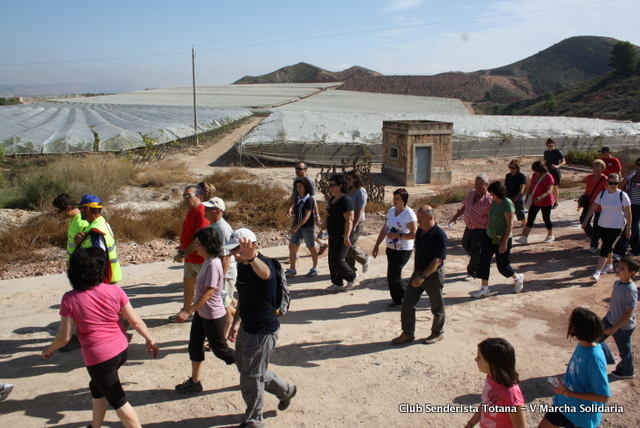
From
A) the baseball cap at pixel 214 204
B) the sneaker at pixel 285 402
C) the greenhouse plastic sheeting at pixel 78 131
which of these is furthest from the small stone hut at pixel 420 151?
the sneaker at pixel 285 402

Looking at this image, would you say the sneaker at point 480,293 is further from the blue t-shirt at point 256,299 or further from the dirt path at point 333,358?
the blue t-shirt at point 256,299

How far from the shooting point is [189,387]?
4.25 metres

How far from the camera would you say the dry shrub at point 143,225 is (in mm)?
9375

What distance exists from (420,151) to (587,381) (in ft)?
57.1

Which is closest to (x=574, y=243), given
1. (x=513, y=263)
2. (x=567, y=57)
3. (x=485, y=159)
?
(x=513, y=263)

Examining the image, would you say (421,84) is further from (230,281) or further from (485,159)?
(230,281)

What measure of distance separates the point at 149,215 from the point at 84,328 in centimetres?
A: 773

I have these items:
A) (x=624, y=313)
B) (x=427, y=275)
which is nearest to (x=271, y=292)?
(x=427, y=275)

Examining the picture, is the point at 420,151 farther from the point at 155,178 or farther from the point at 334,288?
the point at 334,288

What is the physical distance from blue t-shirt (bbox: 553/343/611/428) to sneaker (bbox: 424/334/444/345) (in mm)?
1977

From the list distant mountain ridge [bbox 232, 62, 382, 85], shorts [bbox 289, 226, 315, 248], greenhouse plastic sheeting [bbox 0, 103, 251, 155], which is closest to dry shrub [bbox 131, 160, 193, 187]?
greenhouse plastic sheeting [bbox 0, 103, 251, 155]

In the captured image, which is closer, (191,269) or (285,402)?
(285,402)

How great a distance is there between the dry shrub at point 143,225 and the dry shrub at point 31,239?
0.93 m

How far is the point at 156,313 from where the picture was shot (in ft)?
19.8
